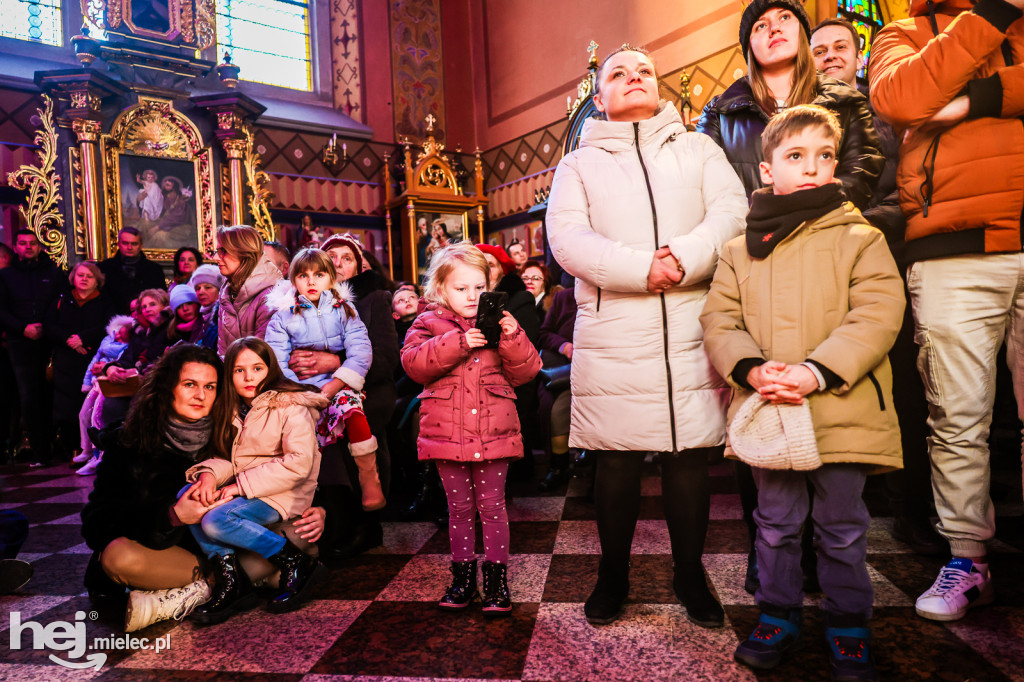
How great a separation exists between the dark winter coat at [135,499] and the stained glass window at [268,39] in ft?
25.7

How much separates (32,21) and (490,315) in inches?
330

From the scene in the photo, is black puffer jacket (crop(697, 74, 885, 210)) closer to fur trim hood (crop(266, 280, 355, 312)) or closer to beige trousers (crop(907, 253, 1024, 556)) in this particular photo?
beige trousers (crop(907, 253, 1024, 556))

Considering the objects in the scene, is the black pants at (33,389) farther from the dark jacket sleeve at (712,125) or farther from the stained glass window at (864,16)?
the stained glass window at (864,16)

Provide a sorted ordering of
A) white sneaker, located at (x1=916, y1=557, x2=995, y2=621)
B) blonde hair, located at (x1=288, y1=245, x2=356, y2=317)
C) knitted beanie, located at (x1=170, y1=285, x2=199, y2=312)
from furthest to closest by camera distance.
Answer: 1. knitted beanie, located at (x1=170, y1=285, x2=199, y2=312)
2. blonde hair, located at (x1=288, y1=245, x2=356, y2=317)
3. white sneaker, located at (x1=916, y1=557, x2=995, y2=621)

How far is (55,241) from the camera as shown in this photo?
6.11 metres

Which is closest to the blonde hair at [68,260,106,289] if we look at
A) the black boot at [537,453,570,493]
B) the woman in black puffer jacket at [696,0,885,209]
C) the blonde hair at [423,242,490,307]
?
the black boot at [537,453,570,493]

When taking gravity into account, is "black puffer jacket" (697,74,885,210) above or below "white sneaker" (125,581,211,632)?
above

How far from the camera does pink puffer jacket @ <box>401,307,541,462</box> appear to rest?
1.75m

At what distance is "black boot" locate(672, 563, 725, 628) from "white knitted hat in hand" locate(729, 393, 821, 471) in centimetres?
43

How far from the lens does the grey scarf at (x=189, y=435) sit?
1.95m

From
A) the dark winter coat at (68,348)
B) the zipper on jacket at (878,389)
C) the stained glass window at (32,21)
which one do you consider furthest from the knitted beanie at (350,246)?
the stained glass window at (32,21)

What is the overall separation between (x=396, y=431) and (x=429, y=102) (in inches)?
294

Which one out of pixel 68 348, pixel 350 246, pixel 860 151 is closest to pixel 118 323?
pixel 68 348

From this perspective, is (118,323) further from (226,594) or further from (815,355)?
(815,355)
